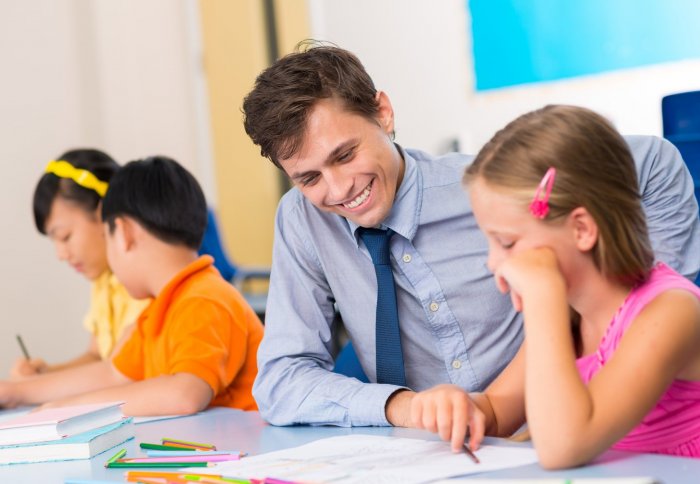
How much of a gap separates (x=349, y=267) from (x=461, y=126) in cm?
376

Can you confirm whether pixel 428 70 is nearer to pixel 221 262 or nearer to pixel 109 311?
pixel 221 262

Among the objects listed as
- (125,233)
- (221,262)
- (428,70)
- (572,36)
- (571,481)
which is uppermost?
(572,36)

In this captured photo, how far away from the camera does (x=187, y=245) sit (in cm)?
239

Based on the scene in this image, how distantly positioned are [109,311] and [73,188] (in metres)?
0.38

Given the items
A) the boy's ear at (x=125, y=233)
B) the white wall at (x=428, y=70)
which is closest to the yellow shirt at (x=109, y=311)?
the boy's ear at (x=125, y=233)

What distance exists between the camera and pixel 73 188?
2.76 m

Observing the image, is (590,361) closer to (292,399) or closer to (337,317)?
(292,399)

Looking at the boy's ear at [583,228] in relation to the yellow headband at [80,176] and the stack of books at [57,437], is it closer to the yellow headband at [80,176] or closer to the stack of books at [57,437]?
the stack of books at [57,437]

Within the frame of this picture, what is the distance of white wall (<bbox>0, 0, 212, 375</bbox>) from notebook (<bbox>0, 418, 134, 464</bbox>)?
3.73 m

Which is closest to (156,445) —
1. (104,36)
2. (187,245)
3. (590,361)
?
(590,361)

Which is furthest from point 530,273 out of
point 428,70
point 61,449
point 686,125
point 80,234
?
point 428,70

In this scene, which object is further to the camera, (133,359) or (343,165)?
(133,359)

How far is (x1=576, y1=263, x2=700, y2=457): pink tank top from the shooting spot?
124 centimetres

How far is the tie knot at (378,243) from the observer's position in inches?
67.9
